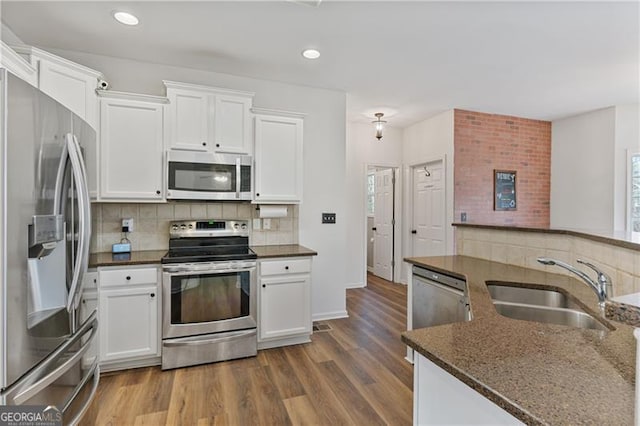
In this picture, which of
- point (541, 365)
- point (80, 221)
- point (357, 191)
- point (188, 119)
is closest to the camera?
point (541, 365)

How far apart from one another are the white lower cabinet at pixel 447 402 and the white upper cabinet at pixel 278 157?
2375 mm

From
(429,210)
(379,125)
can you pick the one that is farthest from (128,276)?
(429,210)

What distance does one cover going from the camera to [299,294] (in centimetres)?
301

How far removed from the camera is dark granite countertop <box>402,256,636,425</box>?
0.66m

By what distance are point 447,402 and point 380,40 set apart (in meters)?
2.64

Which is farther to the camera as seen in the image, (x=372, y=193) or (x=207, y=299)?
(x=372, y=193)

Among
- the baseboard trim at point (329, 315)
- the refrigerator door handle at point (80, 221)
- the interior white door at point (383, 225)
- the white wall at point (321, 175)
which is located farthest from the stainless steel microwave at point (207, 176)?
the interior white door at point (383, 225)

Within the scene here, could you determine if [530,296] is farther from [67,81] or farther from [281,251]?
[67,81]

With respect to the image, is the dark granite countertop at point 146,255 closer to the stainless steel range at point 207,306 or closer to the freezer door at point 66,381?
the stainless steel range at point 207,306

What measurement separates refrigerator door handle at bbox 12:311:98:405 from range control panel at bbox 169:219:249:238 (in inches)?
48.7

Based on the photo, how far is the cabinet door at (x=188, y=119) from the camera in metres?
2.82

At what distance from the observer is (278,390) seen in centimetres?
228

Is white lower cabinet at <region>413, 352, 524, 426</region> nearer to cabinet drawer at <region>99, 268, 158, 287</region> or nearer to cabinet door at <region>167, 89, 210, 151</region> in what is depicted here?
cabinet drawer at <region>99, 268, 158, 287</region>

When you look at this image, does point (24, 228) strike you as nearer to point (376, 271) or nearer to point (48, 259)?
point (48, 259)
